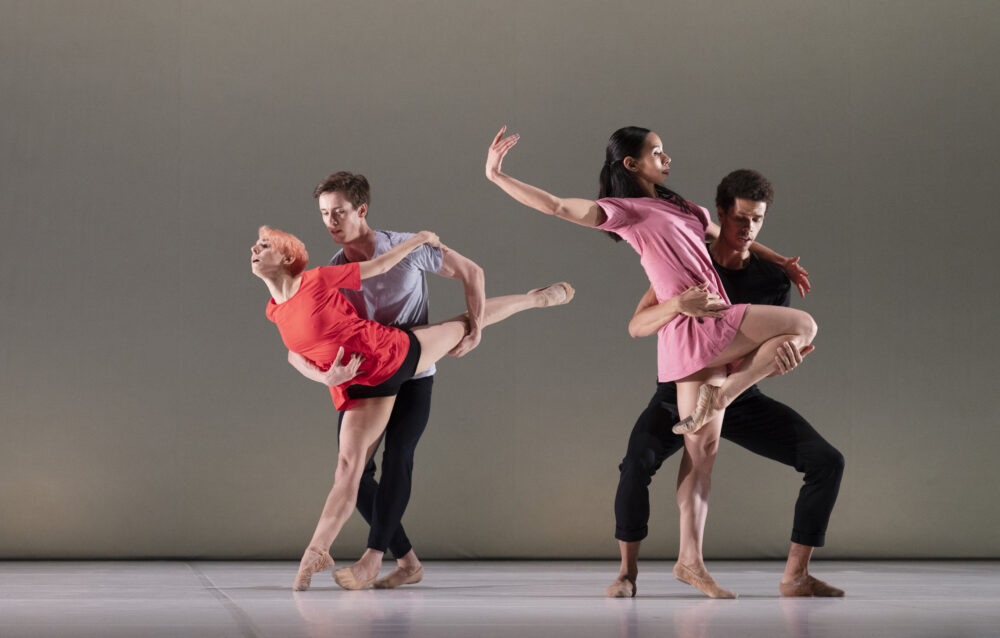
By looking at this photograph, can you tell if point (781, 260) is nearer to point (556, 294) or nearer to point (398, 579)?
point (556, 294)

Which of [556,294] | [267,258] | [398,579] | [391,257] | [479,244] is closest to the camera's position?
[267,258]

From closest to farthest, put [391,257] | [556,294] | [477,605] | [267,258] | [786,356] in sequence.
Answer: [477,605] < [786,356] < [267,258] < [391,257] < [556,294]

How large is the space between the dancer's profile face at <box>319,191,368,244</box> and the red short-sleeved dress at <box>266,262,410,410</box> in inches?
9.7

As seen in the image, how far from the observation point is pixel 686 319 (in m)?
3.31

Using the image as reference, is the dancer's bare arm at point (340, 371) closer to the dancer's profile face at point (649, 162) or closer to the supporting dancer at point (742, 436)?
the supporting dancer at point (742, 436)

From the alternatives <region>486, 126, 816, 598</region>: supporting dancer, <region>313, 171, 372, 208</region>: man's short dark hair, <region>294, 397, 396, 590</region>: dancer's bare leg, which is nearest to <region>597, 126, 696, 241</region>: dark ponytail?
<region>486, 126, 816, 598</region>: supporting dancer

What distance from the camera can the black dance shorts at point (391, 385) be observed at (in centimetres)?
342

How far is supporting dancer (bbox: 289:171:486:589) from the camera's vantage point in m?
3.50

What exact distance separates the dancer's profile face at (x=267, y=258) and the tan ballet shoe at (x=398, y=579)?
1053 millimetres

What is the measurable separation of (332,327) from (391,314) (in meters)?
0.39

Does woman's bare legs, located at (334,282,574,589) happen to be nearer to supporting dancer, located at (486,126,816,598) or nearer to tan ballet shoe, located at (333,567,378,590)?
tan ballet shoe, located at (333,567,378,590)

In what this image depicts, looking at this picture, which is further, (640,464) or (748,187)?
(748,187)

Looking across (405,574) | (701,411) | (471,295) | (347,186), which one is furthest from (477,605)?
(347,186)

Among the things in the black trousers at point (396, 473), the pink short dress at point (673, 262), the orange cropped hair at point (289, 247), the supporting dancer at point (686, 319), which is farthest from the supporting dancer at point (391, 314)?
the pink short dress at point (673, 262)
